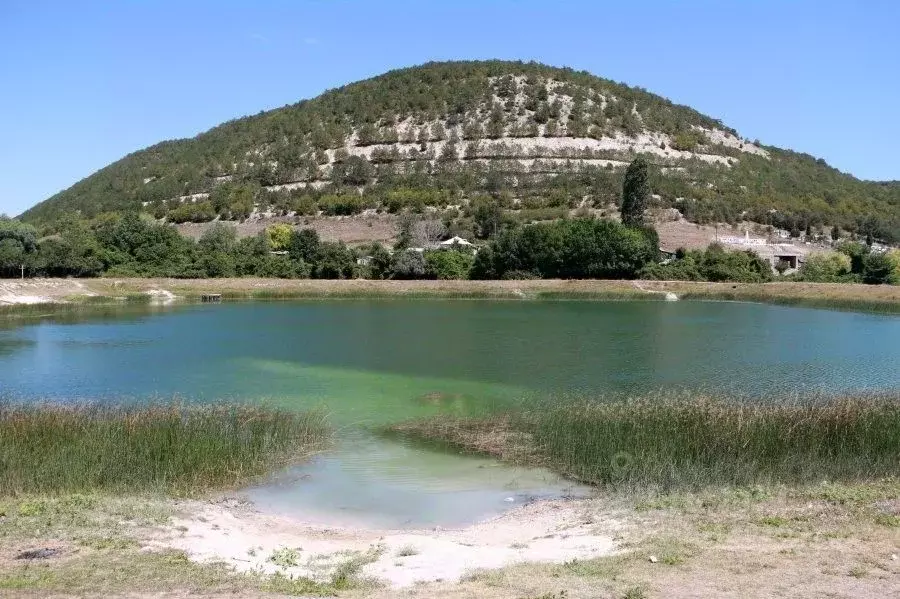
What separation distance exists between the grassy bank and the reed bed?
168 inches

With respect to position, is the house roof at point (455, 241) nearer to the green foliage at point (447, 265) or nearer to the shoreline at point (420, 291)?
the green foliage at point (447, 265)

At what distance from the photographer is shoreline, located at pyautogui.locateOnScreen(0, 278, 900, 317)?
6247cm

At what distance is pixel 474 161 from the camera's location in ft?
438

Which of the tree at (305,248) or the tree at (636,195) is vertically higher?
the tree at (636,195)

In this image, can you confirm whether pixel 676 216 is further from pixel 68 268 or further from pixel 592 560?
pixel 592 560

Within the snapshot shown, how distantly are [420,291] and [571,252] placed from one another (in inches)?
579

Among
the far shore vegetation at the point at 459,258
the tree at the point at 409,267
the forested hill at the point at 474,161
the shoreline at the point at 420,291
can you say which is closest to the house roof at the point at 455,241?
the far shore vegetation at the point at 459,258

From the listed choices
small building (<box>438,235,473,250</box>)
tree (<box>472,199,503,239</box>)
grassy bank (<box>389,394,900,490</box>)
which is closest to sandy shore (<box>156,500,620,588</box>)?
grassy bank (<box>389,394,900,490</box>)

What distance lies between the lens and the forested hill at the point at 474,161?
116 meters

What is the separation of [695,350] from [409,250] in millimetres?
47524

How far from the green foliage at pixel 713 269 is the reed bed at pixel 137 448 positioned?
61109 mm

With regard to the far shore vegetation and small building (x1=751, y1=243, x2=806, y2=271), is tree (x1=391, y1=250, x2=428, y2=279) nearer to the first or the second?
the far shore vegetation

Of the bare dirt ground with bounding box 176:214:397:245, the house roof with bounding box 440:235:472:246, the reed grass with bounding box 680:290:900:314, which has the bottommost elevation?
the reed grass with bounding box 680:290:900:314

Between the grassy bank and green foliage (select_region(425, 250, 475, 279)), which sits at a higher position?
green foliage (select_region(425, 250, 475, 279))
